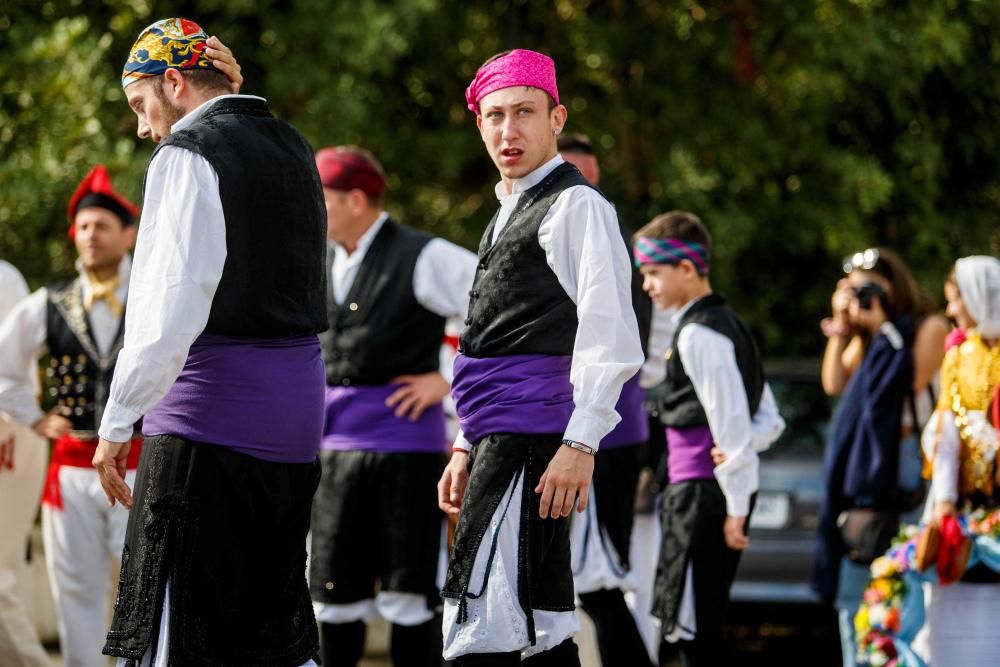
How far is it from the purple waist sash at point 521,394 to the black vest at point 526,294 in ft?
0.10

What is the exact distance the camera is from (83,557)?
5.87 metres

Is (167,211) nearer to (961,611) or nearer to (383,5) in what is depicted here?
(961,611)

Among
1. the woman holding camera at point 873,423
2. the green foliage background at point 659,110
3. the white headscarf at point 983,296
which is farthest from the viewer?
the green foliage background at point 659,110

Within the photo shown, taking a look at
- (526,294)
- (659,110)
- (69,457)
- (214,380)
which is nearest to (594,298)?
(526,294)

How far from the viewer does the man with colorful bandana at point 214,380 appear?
11.7ft

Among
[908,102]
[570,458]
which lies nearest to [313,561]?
[570,458]

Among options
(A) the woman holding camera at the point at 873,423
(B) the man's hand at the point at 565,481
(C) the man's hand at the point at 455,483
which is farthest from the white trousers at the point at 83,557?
(A) the woman holding camera at the point at 873,423

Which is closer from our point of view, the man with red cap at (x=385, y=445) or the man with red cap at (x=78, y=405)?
the man with red cap at (x=385, y=445)

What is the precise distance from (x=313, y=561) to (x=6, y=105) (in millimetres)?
5811

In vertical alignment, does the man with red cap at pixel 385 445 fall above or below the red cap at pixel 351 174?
below

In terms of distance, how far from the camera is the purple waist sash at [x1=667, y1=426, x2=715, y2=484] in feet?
Answer: 18.2

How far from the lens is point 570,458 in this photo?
3.73 meters

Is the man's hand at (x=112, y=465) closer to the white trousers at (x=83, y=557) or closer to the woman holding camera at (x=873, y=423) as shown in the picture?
the white trousers at (x=83, y=557)

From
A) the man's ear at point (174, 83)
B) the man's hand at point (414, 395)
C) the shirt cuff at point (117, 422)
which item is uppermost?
the man's ear at point (174, 83)
